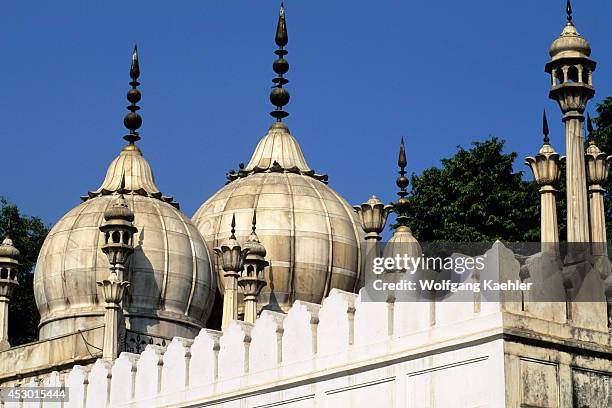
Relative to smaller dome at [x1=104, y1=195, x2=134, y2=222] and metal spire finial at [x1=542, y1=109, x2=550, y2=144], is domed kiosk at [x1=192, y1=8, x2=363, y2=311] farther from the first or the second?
metal spire finial at [x1=542, y1=109, x2=550, y2=144]

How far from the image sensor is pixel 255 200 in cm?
4916

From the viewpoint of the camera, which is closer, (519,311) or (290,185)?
(519,311)

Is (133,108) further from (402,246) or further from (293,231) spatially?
(402,246)

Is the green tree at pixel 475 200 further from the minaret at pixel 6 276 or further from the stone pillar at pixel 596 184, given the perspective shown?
the stone pillar at pixel 596 184

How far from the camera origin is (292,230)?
4847cm

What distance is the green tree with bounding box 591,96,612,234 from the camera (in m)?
46.3

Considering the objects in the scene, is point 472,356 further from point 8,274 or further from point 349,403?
point 8,274

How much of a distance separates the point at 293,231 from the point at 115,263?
8.83 m

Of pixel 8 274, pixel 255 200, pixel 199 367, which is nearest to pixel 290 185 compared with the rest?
pixel 255 200

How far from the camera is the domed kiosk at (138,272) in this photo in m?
44.4

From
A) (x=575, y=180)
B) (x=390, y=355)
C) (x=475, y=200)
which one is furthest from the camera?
(x=475, y=200)

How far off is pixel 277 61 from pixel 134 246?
39.5ft

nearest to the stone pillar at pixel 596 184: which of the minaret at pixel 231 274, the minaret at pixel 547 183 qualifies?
the minaret at pixel 547 183

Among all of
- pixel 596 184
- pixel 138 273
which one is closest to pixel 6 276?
pixel 138 273
